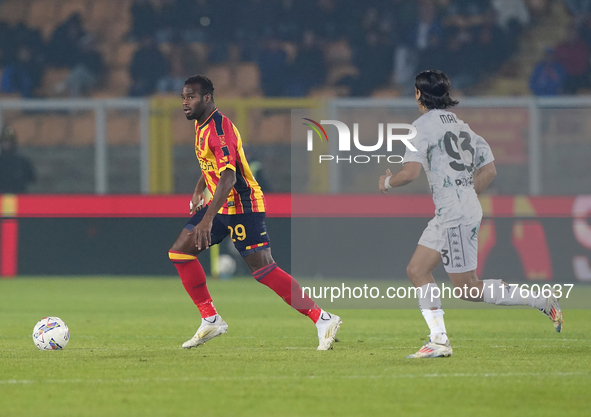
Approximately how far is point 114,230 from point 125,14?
23.0 ft

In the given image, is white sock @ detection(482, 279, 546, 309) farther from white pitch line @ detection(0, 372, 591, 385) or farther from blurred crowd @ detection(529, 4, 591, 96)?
blurred crowd @ detection(529, 4, 591, 96)

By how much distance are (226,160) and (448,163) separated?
1580 mm

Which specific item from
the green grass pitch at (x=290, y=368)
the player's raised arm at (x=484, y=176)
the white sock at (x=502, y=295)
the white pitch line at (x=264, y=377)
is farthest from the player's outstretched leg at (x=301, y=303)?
the player's raised arm at (x=484, y=176)

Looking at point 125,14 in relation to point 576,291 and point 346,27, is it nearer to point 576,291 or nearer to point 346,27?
point 346,27

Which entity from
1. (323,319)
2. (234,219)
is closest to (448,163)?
(323,319)

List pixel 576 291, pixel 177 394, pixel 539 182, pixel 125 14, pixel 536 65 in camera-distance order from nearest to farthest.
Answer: pixel 177 394 < pixel 576 291 < pixel 539 182 < pixel 536 65 < pixel 125 14

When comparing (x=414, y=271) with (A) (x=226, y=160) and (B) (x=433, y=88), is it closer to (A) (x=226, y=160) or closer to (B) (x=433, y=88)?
(B) (x=433, y=88)

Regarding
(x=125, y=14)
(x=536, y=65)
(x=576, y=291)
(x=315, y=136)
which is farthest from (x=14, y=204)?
(x=536, y=65)

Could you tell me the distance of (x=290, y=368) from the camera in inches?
252

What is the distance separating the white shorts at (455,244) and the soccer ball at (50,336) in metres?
2.77

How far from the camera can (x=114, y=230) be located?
49.9ft

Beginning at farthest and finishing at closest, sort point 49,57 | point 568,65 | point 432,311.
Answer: point 49,57 < point 568,65 < point 432,311

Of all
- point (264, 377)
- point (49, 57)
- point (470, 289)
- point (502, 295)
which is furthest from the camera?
point (49, 57)

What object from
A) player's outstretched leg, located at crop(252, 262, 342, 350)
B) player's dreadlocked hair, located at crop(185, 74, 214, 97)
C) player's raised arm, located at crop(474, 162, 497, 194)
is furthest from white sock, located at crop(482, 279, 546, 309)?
player's dreadlocked hair, located at crop(185, 74, 214, 97)
